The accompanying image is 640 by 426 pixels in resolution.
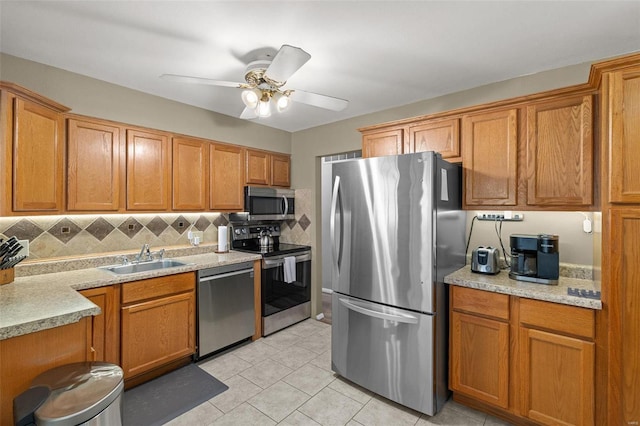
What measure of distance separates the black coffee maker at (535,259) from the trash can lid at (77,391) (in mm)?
2546

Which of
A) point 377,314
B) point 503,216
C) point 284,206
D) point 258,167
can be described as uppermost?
point 258,167

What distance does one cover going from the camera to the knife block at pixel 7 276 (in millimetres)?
1938

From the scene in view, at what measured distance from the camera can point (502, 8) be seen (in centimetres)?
162

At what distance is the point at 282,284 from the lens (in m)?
3.52

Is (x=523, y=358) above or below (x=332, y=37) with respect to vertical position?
below

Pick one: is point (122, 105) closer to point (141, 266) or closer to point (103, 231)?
point (103, 231)

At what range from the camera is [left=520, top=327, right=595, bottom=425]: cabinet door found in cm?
171

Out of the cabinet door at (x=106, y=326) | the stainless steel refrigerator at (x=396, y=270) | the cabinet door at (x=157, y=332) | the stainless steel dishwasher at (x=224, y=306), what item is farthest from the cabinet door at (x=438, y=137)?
the cabinet door at (x=106, y=326)

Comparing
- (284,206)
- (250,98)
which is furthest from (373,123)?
(250,98)

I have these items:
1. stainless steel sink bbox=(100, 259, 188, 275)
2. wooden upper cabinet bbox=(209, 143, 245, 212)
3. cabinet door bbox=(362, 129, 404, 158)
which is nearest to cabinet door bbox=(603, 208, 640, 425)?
cabinet door bbox=(362, 129, 404, 158)

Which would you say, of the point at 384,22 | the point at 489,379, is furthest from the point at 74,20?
the point at 489,379

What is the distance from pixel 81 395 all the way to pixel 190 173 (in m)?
2.33

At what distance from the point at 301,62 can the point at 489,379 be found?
243 centimetres

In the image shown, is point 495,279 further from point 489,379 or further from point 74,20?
point 74,20
